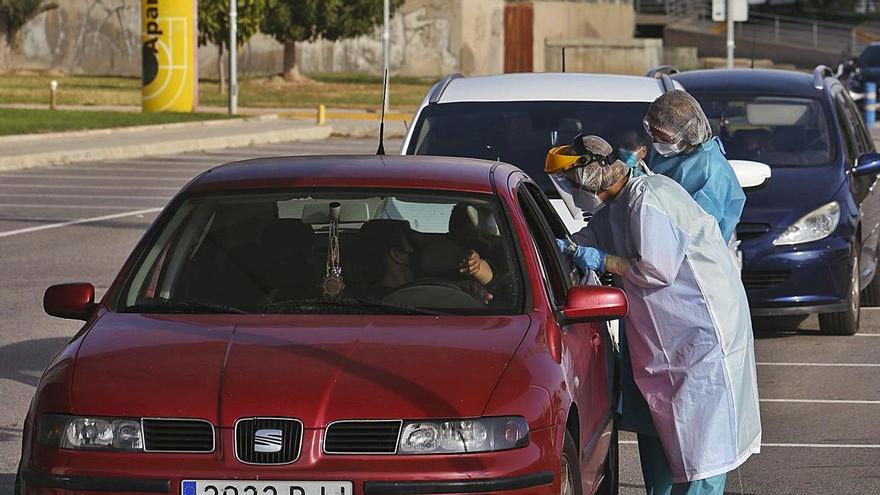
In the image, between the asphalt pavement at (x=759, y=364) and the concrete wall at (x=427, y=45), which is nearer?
the asphalt pavement at (x=759, y=364)

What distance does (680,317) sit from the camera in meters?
5.81

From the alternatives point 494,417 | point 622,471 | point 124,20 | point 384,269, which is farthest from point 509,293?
point 124,20

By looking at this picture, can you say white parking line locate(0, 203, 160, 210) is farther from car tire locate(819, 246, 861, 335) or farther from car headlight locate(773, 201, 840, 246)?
car headlight locate(773, 201, 840, 246)

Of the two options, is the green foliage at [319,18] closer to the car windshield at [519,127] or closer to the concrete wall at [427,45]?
the concrete wall at [427,45]

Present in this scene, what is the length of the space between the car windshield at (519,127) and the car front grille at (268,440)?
5391 millimetres

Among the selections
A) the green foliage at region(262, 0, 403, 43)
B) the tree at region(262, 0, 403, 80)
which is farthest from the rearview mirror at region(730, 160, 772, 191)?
the green foliage at region(262, 0, 403, 43)

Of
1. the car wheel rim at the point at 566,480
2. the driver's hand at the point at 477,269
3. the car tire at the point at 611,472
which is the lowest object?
the car tire at the point at 611,472

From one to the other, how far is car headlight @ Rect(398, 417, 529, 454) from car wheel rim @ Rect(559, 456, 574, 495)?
28 cm

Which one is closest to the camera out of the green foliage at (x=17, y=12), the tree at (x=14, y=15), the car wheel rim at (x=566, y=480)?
the car wheel rim at (x=566, y=480)

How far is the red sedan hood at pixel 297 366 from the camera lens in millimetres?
4895

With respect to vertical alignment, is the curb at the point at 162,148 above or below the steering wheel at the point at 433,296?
below

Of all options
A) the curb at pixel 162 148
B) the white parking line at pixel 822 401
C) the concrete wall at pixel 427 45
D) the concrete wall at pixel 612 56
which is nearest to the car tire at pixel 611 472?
the white parking line at pixel 822 401

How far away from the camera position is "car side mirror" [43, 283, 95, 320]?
5.99 m

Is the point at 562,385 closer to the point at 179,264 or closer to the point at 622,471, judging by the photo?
the point at 179,264
